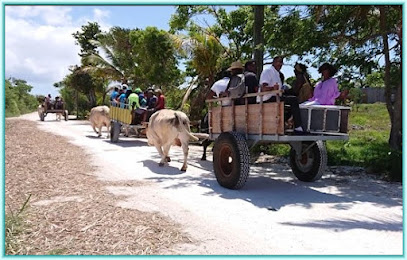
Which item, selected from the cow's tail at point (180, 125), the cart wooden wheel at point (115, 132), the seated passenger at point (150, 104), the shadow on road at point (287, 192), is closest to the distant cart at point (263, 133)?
the shadow on road at point (287, 192)

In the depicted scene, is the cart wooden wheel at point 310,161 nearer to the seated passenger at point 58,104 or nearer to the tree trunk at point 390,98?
the tree trunk at point 390,98

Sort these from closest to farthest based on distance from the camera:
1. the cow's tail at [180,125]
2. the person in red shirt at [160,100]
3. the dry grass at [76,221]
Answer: the dry grass at [76,221] < the cow's tail at [180,125] < the person in red shirt at [160,100]

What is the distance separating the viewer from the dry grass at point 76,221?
4387 mm

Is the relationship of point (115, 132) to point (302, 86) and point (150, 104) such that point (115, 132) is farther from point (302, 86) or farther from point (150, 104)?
point (302, 86)

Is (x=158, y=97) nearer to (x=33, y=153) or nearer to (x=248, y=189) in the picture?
(x=33, y=153)

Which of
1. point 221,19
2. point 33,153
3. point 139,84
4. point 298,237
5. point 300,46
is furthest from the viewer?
point 139,84

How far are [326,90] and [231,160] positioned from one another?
75.0 inches

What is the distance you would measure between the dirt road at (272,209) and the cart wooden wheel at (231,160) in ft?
0.55

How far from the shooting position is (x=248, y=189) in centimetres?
712

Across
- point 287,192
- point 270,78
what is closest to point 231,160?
point 287,192

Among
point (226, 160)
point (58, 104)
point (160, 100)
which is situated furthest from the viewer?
point (58, 104)

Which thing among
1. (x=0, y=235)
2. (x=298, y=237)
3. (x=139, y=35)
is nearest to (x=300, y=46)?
(x=298, y=237)

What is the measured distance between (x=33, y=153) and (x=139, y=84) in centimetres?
1557

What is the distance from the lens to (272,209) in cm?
580
